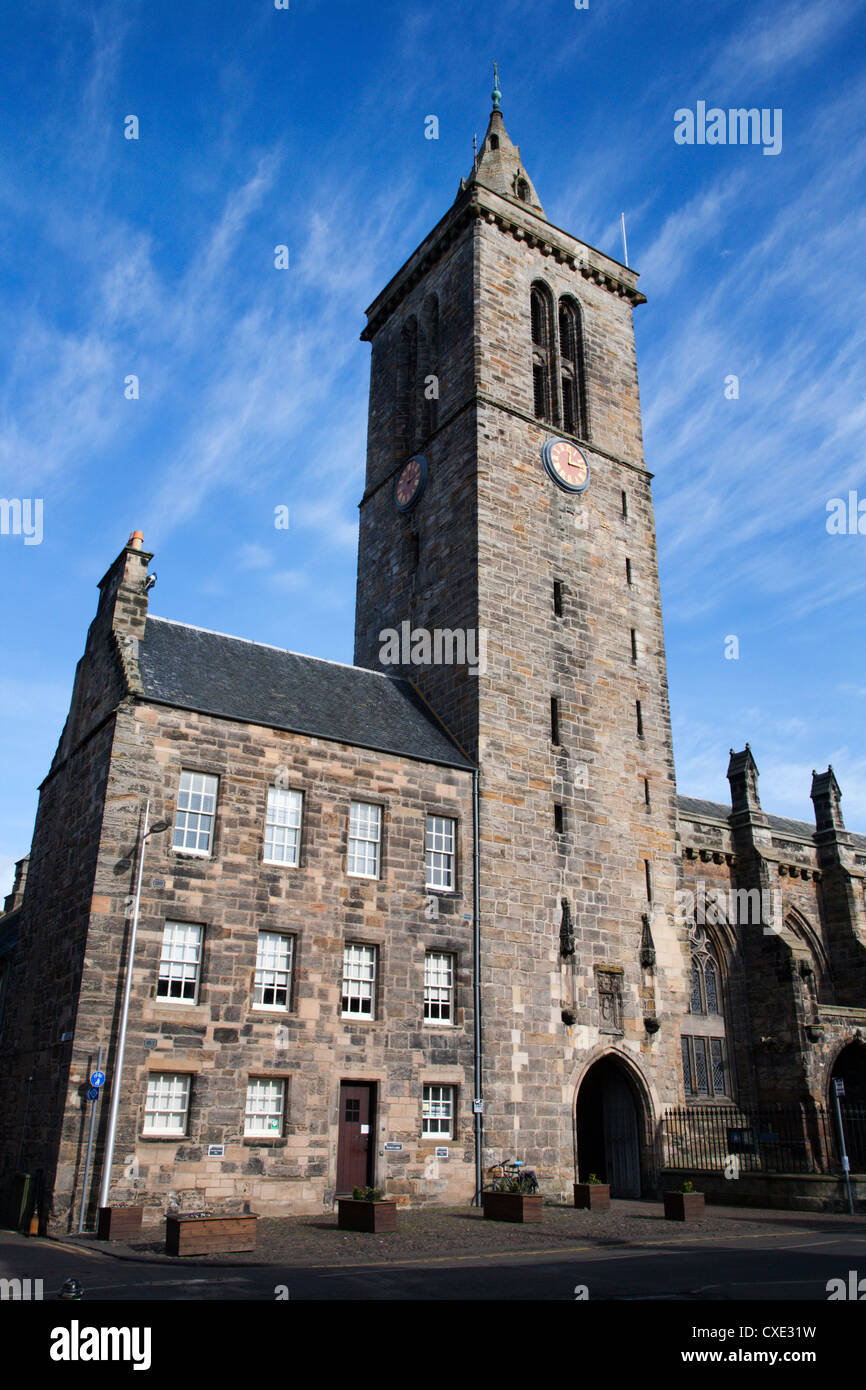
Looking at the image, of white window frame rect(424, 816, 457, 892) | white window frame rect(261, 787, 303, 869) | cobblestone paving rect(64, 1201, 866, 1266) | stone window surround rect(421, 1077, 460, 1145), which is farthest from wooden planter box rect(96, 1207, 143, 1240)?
white window frame rect(424, 816, 457, 892)

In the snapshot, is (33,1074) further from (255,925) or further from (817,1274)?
(817,1274)

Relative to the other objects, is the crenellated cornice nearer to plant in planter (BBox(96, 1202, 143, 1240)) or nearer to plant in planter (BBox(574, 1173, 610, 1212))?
plant in planter (BBox(574, 1173, 610, 1212))

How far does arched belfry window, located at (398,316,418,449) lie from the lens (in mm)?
33906

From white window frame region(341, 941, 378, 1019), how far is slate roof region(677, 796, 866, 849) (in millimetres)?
13192

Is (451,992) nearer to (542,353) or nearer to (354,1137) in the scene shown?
(354,1137)

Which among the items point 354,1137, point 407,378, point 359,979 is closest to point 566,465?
point 407,378

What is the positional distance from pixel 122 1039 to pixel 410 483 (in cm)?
1942

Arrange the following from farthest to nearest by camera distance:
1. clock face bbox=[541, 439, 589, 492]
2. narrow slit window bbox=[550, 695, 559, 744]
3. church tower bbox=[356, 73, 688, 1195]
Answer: clock face bbox=[541, 439, 589, 492]
narrow slit window bbox=[550, 695, 559, 744]
church tower bbox=[356, 73, 688, 1195]

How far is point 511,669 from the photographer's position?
87.3ft

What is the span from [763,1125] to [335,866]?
1472cm

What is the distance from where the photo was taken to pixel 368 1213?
654 inches

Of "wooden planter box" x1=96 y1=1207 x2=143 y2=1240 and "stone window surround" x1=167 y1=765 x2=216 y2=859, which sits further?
"stone window surround" x1=167 y1=765 x2=216 y2=859

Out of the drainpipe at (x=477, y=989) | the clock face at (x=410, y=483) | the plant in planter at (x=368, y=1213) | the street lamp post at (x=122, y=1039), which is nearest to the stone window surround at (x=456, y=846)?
the drainpipe at (x=477, y=989)
